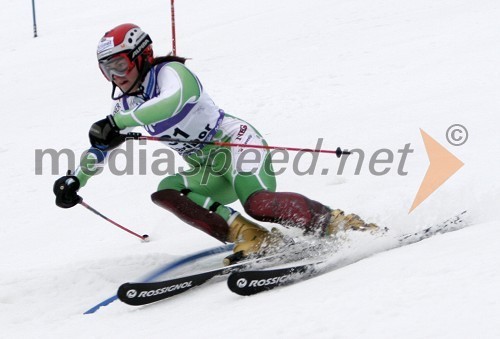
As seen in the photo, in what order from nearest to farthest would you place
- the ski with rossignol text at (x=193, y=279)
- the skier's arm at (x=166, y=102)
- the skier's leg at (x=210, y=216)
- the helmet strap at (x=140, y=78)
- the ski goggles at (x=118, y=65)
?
1. the ski with rossignol text at (x=193, y=279)
2. the skier's arm at (x=166, y=102)
3. the ski goggles at (x=118, y=65)
4. the helmet strap at (x=140, y=78)
5. the skier's leg at (x=210, y=216)

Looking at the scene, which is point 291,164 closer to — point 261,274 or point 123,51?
point 123,51

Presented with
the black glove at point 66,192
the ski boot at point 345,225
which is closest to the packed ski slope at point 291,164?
the ski boot at point 345,225

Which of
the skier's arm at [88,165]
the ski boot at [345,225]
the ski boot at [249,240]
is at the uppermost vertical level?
the skier's arm at [88,165]

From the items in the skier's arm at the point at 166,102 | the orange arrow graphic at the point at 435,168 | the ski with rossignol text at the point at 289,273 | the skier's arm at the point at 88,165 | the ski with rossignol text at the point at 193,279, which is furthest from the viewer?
the orange arrow graphic at the point at 435,168

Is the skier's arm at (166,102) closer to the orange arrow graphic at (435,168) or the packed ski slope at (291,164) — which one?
the packed ski slope at (291,164)

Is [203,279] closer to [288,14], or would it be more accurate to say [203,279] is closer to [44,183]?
[44,183]

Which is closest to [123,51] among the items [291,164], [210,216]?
[210,216]

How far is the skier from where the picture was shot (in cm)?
428

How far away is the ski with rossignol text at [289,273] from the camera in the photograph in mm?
3656

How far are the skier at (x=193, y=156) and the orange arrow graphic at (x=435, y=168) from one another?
3.23 feet

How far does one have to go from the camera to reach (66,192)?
454cm

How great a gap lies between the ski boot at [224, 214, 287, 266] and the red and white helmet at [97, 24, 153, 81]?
115cm

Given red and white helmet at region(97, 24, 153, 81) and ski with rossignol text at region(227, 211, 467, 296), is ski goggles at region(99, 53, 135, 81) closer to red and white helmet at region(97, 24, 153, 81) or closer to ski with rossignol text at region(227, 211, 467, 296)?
red and white helmet at region(97, 24, 153, 81)

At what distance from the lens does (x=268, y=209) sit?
4383mm
